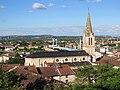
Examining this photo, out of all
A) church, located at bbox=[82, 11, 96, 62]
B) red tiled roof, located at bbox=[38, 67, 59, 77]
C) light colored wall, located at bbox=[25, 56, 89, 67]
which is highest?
church, located at bbox=[82, 11, 96, 62]

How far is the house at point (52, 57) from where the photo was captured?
61.6m

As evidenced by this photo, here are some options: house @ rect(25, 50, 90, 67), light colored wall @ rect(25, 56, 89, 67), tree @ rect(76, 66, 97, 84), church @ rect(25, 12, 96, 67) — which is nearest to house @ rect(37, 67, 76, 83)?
tree @ rect(76, 66, 97, 84)

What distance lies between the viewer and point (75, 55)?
65.8 metres

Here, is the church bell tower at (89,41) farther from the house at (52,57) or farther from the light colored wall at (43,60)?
the light colored wall at (43,60)

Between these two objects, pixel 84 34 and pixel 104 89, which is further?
pixel 84 34

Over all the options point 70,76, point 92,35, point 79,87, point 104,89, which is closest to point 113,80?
point 104,89

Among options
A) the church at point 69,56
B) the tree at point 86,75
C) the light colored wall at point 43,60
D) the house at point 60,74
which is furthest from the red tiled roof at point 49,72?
the light colored wall at point 43,60

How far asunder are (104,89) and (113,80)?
12.4ft

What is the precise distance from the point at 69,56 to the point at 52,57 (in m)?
4.55

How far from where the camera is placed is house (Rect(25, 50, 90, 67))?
61.6 metres

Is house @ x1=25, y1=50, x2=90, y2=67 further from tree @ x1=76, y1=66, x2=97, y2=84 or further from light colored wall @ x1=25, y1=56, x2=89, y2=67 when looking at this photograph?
tree @ x1=76, y1=66, x2=97, y2=84

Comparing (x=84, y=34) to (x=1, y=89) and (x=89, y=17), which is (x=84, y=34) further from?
(x=1, y=89)

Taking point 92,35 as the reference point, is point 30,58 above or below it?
below

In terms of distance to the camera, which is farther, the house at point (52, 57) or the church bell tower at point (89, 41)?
the church bell tower at point (89, 41)
